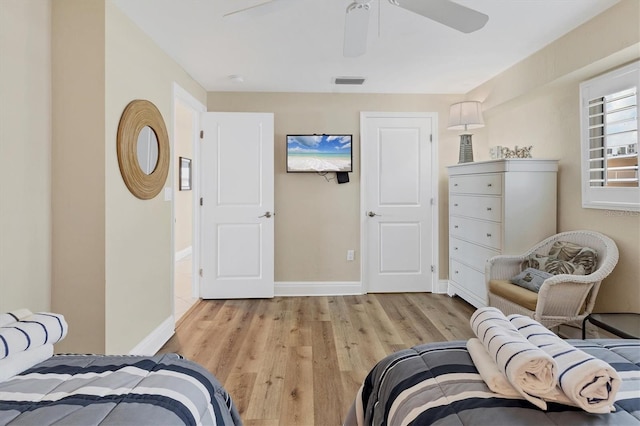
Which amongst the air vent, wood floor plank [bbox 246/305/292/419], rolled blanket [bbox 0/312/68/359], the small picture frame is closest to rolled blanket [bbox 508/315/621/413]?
wood floor plank [bbox 246/305/292/419]

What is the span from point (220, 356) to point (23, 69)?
7.06 feet

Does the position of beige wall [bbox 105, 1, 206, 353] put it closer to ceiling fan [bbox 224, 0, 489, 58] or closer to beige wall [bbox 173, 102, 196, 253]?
ceiling fan [bbox 224, 0, 489, 58]

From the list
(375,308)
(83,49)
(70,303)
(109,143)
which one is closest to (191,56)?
(83,49)

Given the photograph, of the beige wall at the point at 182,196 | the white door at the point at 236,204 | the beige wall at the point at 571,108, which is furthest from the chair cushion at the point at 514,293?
the beige wall at the point at 182,196

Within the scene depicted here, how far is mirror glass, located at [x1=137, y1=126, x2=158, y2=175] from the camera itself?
2.58 meters

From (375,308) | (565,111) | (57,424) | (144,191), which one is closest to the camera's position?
(57,424)

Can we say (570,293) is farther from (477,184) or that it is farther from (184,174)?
(184,174)

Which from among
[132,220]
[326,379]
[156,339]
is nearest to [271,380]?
[326,379]

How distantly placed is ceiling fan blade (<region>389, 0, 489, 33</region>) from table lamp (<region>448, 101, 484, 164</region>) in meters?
2.16

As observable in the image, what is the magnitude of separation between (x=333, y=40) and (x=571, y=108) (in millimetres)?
2045

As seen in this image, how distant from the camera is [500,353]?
1012mm

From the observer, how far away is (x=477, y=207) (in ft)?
11.4

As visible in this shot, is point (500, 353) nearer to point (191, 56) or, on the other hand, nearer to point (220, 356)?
point (220, 356)

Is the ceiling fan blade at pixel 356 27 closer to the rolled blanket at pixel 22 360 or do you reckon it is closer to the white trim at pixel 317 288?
the rolled blanket at pixel 22 360
